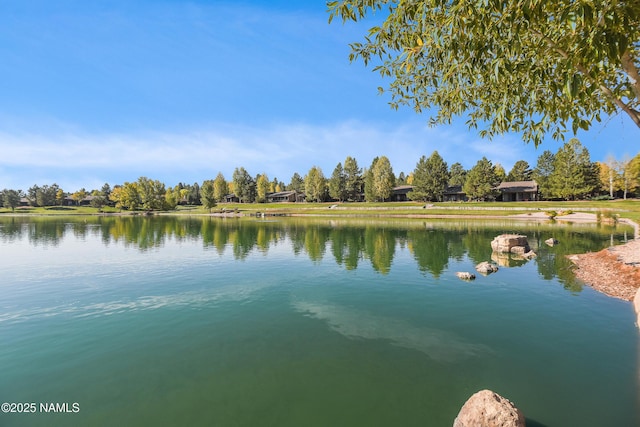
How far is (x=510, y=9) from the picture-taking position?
5.82 meters

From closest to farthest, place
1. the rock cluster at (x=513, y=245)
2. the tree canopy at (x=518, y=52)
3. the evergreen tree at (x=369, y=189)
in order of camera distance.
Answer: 1. the tree canopy at (x=518, y=52)
2. the rock cluster at (x=513, y=245)
3. the evergreen tree at (x=369, y=189)

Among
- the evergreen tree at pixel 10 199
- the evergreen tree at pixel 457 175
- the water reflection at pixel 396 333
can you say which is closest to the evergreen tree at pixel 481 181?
the evergreen tree at pixel 457 175

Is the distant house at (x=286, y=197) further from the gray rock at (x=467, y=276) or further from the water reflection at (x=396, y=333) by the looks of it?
the water reflection at (x=396, y=333)

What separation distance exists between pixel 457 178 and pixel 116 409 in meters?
138

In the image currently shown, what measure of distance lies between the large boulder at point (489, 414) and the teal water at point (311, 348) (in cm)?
69

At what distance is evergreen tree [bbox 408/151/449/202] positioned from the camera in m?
107

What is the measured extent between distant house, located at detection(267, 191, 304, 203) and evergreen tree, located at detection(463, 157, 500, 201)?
8287 centimetres

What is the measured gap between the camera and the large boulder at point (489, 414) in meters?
6.11

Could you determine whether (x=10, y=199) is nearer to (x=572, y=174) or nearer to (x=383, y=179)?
(x=383, y=179)

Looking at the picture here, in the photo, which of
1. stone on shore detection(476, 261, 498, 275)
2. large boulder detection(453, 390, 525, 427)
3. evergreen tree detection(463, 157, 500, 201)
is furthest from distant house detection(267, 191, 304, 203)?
large boulder detection(453, 390, 525, 427)

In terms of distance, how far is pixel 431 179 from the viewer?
106812 millimetres

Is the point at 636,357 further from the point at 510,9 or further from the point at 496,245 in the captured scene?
the point at 496,245

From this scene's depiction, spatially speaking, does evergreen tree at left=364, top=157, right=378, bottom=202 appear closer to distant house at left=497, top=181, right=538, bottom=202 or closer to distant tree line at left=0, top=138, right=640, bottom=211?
distant tree line at left=0, top=138, right=640, bottom=211

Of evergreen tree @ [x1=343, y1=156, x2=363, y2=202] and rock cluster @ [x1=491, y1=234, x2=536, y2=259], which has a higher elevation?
evergreen tree @ [x1=343, y1=156, x2=363, y2=202]
